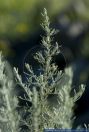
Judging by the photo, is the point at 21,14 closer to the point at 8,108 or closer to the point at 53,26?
the point at 53,26

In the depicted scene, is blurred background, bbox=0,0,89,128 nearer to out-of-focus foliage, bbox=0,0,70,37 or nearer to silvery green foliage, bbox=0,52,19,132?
out-of-focus foliage, bbox=0,0,70,37

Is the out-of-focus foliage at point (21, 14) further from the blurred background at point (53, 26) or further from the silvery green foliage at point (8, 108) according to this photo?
the silvery green foliage at point (8, 108)

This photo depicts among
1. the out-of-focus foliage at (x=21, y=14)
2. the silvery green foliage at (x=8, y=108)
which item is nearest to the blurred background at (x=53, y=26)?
the out-of-focus foliage at (x=21, y=14)

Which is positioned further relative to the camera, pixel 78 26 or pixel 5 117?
pixel 78 26

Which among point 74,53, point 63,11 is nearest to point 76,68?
point 74,53

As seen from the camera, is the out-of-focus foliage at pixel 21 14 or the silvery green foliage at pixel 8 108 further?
the out-of-focus foliage at pixel 21 14

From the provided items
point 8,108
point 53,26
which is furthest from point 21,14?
point 8,108

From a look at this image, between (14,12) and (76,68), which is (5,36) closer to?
(14,12)

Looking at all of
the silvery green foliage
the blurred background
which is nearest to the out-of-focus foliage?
the blurred background
